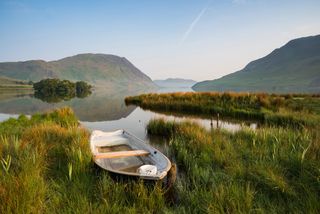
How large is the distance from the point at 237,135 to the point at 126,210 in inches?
243

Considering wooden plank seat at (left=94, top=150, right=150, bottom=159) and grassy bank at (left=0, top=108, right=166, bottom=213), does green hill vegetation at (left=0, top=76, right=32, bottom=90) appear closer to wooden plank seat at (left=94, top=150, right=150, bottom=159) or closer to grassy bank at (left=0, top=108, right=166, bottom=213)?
grassy bank at (left=0, top=108, right=166, bottom=213)

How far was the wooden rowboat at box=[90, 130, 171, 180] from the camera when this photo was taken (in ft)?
16.1

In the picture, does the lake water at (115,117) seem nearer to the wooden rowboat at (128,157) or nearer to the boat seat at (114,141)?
the boat seat at (114,141)

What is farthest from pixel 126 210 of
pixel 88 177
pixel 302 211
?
pixel 302 211

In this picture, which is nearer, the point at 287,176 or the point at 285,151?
the point at 287,176

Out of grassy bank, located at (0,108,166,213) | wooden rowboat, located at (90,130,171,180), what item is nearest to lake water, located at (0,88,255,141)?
wooden rowboat, located at (90,130,171,180)

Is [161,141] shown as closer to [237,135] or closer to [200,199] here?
[237,135]

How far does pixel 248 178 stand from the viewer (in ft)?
15.9

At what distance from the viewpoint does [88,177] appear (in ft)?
16.2

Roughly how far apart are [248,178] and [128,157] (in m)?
3.71

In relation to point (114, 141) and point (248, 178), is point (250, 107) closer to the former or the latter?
point (114, 141)

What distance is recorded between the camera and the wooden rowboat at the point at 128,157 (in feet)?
16.1


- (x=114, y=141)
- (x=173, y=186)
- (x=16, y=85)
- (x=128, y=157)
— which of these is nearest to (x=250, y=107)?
(x=114, y=141)

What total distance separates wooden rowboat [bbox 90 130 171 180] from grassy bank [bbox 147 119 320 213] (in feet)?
2.34
